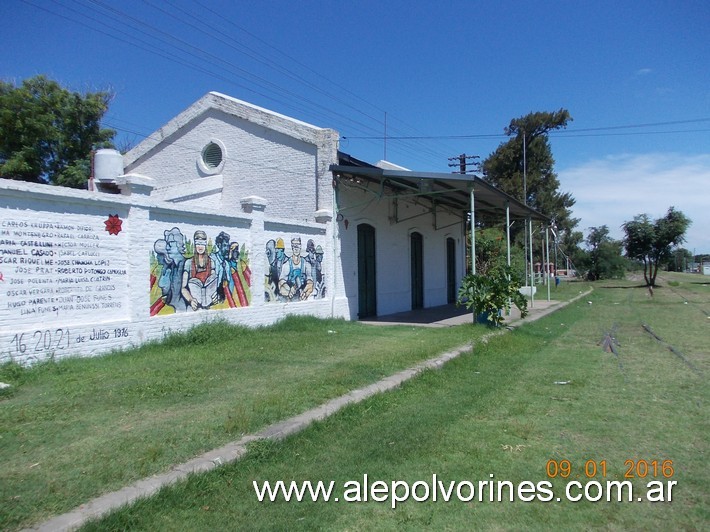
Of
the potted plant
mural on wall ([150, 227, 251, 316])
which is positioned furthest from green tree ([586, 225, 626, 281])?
mural on wall ([150, 227, 251, 316])

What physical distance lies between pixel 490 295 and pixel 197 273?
7.13 meters

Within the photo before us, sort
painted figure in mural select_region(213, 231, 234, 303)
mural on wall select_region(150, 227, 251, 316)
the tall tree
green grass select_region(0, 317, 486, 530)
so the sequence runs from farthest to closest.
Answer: the tall tree < painted figure in mural select_region(213, 231, 234, 303) < mural on wall select_region(150, 227, 251, 316) < green grass select_region(0, 317, 486, 530)

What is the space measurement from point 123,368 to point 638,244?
38.5 m

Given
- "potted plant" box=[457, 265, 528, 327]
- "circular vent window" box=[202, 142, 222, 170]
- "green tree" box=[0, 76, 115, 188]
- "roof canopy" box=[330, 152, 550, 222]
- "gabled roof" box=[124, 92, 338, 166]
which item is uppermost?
"green tree" box=[0, 76, 115, 188]

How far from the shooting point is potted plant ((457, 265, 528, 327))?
44.5 feet

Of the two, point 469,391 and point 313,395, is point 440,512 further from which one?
point 469,391

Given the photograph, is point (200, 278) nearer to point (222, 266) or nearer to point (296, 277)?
point (222, 266)

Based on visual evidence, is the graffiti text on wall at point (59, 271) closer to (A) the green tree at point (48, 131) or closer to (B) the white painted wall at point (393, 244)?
(B) the white painted wall at point (393, 244)

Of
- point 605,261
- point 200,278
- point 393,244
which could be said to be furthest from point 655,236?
point 200,278

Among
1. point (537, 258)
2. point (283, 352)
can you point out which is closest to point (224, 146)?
point (283, 352)

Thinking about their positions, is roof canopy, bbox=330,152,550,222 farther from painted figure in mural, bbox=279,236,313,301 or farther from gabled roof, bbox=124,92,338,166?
painted figure in mural, bbox=279,236,313,301

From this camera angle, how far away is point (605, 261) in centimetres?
5034

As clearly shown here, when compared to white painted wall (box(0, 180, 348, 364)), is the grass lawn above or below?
below

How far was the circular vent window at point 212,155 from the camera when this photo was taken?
17141 millimetres
